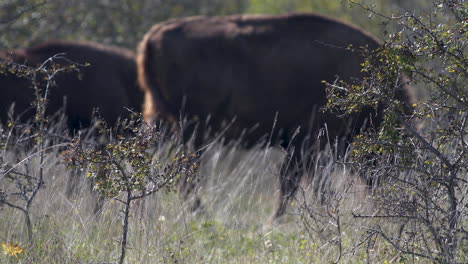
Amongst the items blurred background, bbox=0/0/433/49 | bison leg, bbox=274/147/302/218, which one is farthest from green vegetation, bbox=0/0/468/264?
blurred background, bbox=0/0/433/49

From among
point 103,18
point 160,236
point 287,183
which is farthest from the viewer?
point 103,18

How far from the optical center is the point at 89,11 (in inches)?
427

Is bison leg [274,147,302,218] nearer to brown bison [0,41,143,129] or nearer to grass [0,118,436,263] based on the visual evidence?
grass [0,118,436,263]

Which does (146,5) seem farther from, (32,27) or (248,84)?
(248,84)

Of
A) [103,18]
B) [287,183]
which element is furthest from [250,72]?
[103,18]

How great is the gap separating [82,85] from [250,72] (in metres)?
1.72

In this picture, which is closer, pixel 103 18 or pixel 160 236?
pixel 160 236

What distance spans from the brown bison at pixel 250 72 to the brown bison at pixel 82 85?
19.9 inches

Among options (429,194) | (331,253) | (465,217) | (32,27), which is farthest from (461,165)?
(32,27)

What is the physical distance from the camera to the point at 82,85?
24.4 feet

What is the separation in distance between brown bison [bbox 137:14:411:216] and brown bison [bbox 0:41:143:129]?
1.66ft

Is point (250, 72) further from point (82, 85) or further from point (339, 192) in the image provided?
point (339, 192)

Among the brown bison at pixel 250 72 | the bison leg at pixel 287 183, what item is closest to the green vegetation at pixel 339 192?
the bison leg at pixel 287 183

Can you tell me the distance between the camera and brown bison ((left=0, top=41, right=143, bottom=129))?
7.09 m
